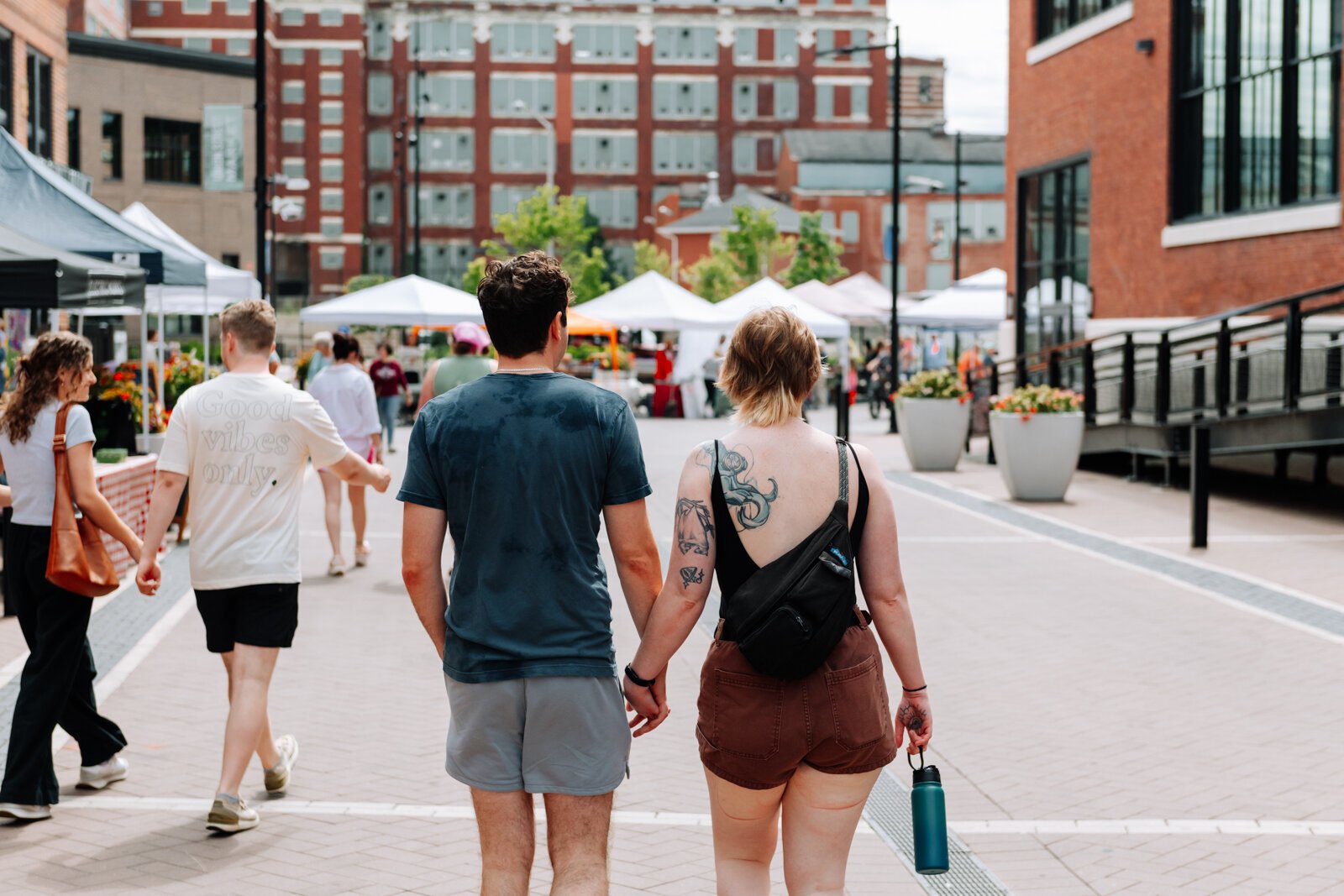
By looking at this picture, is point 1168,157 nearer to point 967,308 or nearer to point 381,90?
point 967,308

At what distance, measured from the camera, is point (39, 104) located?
28234mm

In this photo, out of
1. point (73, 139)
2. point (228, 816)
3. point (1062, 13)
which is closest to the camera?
point (228, 816)

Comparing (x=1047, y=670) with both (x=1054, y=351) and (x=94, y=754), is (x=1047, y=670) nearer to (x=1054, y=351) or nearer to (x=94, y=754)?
(x=94, y=754)

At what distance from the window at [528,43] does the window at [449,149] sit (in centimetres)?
572

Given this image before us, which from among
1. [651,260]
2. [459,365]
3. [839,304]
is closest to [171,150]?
[839,304]

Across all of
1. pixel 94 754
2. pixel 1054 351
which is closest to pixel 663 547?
pixel 94 754

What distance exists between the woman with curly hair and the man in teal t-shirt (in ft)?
8.96

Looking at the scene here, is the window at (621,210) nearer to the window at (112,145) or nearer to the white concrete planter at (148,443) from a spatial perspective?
the window at (112,145)

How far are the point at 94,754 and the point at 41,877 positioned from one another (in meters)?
1.14

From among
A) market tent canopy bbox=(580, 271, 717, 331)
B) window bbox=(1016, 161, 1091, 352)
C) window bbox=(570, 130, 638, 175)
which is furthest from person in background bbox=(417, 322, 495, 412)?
window bbox=(570, 130, 638, 175)

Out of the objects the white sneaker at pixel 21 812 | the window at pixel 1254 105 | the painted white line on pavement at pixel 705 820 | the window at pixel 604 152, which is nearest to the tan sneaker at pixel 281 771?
the painted white line on pavement at pixel 705 820

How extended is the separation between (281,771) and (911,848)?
230 cm

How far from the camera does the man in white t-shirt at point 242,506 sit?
5.76 meters

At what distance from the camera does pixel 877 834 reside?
5828mm
